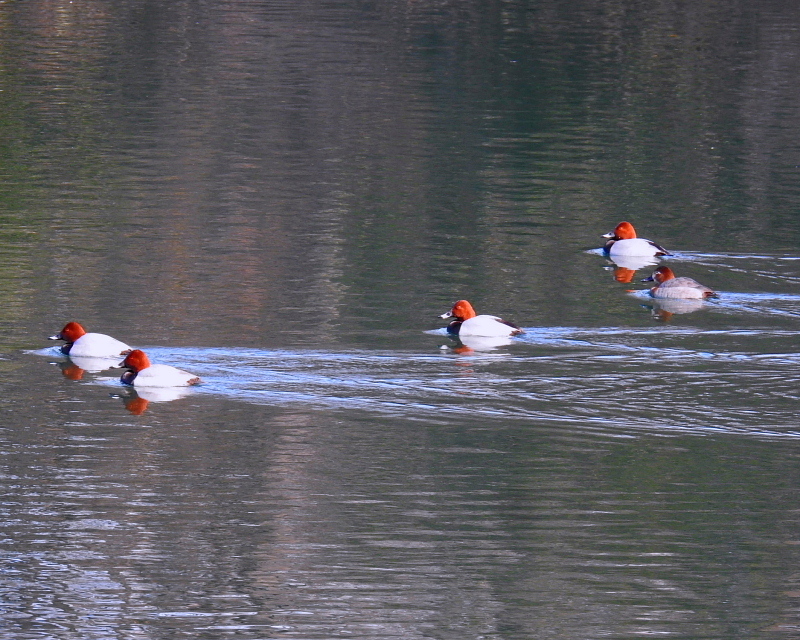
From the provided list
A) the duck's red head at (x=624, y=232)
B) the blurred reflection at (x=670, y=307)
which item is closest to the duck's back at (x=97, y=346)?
the blurred reflection at (x=670, y=307)

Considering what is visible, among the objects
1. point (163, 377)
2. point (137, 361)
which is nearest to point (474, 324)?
point (163, 377)

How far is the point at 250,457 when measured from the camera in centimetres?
1214

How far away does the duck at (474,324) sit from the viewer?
49.9 feet

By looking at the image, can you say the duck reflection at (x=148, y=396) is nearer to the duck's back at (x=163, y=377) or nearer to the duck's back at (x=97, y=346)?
the duck's back at (x=163, y=377)

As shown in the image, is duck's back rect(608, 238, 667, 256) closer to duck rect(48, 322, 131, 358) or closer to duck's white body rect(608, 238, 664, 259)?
duck's white body rect(608, 238, 664, 259)

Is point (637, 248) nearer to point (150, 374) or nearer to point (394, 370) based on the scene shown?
point (394, 370)

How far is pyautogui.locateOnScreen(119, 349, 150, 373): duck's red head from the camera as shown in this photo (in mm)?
13906

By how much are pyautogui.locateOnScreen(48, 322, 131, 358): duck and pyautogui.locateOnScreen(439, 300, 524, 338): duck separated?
3264mm

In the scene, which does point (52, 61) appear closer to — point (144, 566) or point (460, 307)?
point (460, 307)

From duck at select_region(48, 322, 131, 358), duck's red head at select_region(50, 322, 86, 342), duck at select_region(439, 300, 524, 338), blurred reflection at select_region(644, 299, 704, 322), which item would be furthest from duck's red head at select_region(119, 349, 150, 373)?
blurred reflection at select_region(644, 299, 704, 322)

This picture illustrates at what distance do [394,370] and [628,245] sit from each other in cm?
584

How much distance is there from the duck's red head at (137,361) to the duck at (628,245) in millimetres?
7381

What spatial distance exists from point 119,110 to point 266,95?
3.30m

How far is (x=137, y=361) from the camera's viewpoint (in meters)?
13.9
